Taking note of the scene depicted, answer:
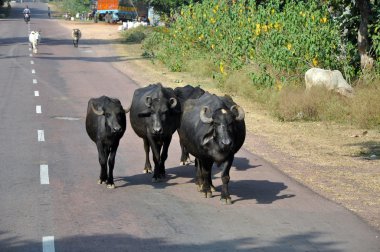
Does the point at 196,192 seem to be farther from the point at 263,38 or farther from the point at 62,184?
the point at 263,38

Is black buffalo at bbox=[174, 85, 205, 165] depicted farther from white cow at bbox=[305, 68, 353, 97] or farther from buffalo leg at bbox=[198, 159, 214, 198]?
white cow at bbox=[305, 68, 353, 97]

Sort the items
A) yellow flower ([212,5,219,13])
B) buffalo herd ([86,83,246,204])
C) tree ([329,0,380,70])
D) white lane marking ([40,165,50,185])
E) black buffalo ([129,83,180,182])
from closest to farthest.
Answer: buffalo herd ([86,83,246,204]), white lane marking ([40,165,50,185]), black buffalo ([129,83,180,182]), tree ([329,0,380,70]), yellow flower ([212,5,219,13])

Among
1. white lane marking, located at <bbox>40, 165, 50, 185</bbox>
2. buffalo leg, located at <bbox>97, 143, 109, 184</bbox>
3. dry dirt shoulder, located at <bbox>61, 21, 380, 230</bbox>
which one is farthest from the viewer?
white lane marking, located at <bbox>40, 165, 50, 185</bbox>

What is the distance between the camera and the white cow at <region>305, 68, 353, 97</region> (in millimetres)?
22562

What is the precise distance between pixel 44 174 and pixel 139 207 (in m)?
3.08

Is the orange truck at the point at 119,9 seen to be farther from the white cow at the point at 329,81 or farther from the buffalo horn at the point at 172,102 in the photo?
the buffalo horn at the point at 172,102

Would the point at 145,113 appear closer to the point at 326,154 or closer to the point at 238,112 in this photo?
the point at 238,112

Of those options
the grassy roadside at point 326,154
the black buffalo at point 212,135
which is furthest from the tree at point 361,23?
the black buffalo at point 212,135

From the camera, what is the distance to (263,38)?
27.4 m

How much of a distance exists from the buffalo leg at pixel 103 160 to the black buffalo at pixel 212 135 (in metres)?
1.40

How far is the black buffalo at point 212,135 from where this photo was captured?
1213cm

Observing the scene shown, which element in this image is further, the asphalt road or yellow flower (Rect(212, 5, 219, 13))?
yellow flower (Rect(212, 5, 219, 13))

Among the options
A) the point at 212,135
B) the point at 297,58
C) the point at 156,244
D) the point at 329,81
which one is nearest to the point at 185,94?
the point at 212,135

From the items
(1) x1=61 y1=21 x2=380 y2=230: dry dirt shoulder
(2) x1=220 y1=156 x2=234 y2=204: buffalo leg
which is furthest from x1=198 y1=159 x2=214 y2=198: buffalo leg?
(1) x1=61 y1=21 x2=380 y2=230: dry dirt shoulder
